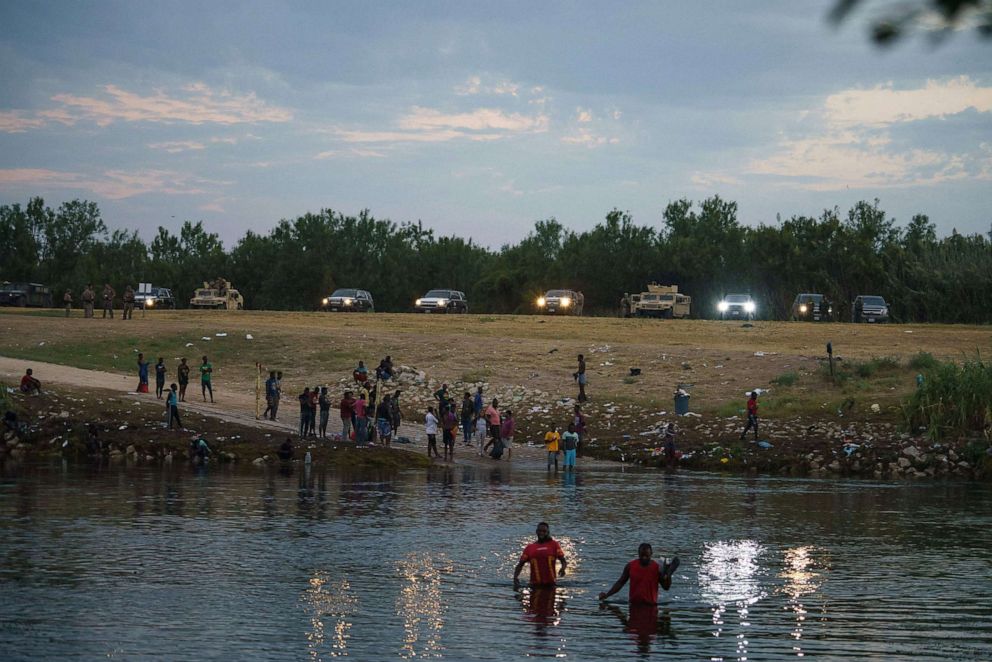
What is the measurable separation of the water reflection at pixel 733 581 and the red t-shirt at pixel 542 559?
2.43 metres

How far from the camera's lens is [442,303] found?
253 ft

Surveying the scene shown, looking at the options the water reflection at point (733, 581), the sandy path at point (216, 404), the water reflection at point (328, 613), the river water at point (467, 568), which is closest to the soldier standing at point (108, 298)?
the sandy path at point (216, 404)

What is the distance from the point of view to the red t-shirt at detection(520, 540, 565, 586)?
59.5 ft

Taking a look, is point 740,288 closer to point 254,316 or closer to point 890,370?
point 254,316

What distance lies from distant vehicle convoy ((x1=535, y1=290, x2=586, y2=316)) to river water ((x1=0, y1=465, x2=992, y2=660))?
4620 cm

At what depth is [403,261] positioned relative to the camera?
358 ft

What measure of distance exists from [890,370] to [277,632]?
32402 mm

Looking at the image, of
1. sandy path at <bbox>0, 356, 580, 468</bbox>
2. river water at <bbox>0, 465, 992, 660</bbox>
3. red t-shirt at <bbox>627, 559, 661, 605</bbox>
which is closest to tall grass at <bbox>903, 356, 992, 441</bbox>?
river water at <bbox>0, 465, 992, 660</bbox>

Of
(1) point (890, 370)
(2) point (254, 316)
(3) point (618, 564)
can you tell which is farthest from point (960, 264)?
(3) point (618, 564)

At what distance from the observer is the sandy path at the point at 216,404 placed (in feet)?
123

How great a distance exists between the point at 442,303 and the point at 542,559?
59306 millimetres

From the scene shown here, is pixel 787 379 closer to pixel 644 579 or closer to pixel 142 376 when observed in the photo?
pixel 142 376

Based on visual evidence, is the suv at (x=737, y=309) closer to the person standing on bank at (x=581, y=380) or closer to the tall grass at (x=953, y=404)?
the person standing on bank at (x=581, y=380)

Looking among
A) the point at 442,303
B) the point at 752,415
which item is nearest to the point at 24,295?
the point at 442,303
